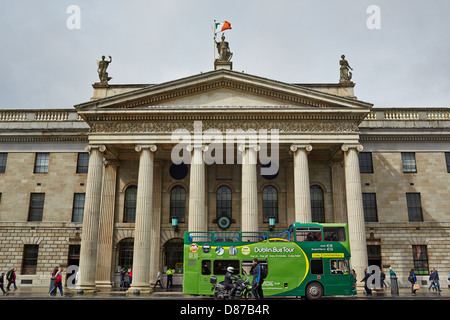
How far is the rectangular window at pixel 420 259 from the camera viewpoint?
33.5 metres

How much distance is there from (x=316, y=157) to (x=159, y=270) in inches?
623

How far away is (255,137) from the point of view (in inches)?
1190

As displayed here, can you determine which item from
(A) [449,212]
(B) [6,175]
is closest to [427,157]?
(A) [449,212]

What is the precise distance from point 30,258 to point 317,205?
2412 cm

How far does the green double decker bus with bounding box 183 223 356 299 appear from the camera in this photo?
2205 cm

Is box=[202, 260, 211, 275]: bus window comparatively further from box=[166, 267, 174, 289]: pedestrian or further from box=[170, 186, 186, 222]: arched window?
box=[170, 186, 186, 222]: arched window

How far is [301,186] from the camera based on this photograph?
97.1 feet

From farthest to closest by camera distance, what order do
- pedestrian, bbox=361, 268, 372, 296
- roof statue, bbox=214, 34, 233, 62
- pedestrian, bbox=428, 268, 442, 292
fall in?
roof statue, bbox=214, 34, 233, 62 < pedestrian, bbox=428, 268, 442, 292 < pedestrian, bbox=361, 268, 372, 296

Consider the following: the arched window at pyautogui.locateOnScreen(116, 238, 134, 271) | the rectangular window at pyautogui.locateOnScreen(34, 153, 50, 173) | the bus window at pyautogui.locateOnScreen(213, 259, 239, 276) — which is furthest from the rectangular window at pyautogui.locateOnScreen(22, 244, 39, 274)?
the bus window at pyautogui.locateOnScreen(213, 259, 239, 276)

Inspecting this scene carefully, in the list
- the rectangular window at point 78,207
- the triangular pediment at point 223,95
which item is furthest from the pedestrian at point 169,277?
the triangular pediment at point 223,95

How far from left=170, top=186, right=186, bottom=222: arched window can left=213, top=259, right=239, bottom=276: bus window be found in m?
12.6

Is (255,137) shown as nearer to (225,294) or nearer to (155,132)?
(155,132)

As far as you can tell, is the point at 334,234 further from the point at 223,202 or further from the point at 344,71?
the point at 344,71

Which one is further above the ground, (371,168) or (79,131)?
(79,131)
